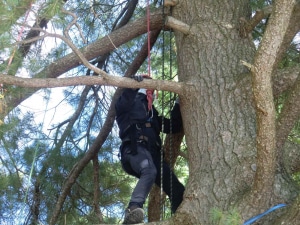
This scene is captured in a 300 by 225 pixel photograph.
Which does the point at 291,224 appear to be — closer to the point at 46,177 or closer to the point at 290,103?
the point at 290,103

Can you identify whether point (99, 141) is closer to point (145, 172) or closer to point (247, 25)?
point (145, 172)

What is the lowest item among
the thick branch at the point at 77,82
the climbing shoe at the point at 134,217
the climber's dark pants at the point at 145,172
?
the climbing shoe at the point at 134,217

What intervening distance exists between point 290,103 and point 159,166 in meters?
1.13

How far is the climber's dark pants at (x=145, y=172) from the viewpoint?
116 inches

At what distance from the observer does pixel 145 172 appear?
3.06 metres

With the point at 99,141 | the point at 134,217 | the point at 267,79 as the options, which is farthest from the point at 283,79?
the point at 99,141

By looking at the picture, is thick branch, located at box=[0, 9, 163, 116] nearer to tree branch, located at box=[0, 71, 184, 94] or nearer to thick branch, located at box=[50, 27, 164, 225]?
thick branch, located at box=[50, 27, 164, 225]

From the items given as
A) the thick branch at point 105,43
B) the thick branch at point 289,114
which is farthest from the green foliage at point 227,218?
the thick branch at point 105,43

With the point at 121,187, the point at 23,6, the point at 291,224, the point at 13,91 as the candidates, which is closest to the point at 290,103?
the point at 291,224

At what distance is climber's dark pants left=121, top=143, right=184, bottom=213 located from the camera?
2.95 metres

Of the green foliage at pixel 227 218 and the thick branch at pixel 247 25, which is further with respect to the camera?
the thick branch at pixel 247 25

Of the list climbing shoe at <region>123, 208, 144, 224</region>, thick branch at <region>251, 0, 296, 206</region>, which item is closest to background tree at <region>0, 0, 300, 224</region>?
thick branch at <region>251, 0, 296, 206</region>

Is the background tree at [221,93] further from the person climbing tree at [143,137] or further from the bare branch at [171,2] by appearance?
the person climbing tree at [143,137]

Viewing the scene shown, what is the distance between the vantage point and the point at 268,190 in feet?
7.70
